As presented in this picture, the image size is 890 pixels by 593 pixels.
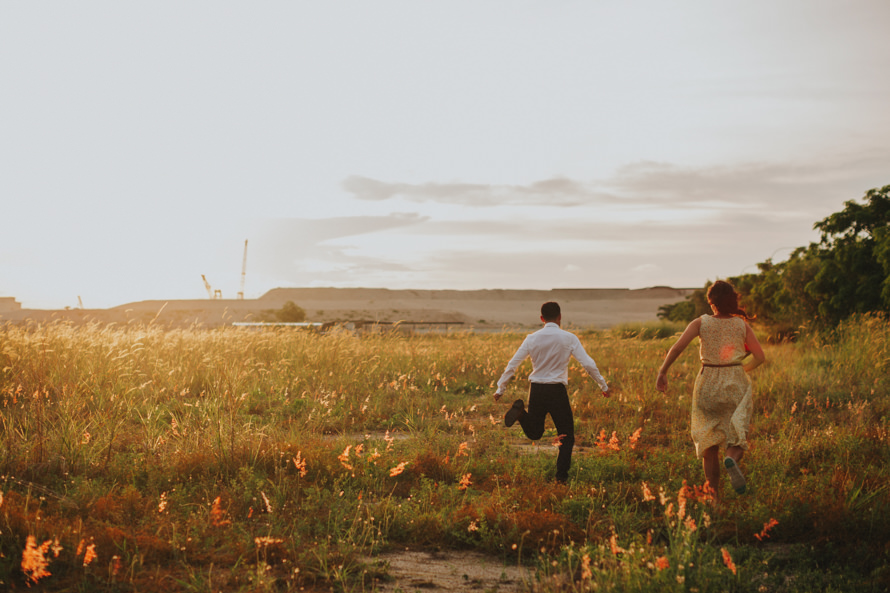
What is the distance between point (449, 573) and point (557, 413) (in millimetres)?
2291

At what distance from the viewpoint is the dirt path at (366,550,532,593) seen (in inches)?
145

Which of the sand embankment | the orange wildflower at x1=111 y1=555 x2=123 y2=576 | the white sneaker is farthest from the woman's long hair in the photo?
the sand embankment

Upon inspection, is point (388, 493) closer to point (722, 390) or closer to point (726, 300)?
point (722, 390)

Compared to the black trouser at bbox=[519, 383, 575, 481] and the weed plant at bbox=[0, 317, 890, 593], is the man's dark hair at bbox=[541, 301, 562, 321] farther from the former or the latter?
the weed plant at bbox=[0, 317, 890, 593]

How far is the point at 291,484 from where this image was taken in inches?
209

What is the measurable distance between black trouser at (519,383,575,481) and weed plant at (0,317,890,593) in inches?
11.2

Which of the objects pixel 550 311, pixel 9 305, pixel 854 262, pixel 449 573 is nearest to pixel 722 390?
pixel 550 311

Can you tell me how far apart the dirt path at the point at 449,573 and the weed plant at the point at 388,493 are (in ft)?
0.38

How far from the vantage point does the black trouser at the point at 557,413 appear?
5.79m

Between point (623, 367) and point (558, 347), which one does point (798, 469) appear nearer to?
point (558, 347)

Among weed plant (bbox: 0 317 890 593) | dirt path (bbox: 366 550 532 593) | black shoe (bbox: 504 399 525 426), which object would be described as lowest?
dirt path (bbox: 366 550 532 593)

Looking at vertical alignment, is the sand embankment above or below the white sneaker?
above

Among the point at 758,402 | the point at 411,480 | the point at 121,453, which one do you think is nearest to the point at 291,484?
the point at 411,480

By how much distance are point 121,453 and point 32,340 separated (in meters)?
4.37
